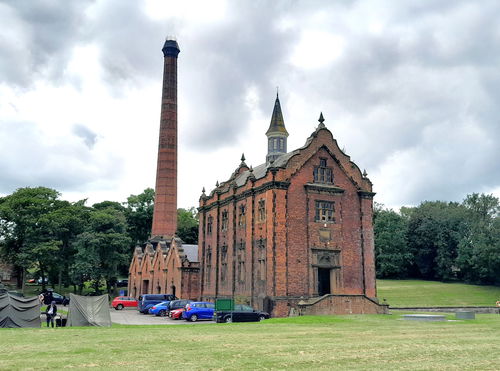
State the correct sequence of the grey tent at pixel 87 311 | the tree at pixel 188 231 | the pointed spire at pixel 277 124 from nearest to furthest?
the grey tent at pixel 87 311 → the pointed spire at pixel 277 124 → the tree at pixel 188 231

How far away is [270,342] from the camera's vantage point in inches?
701

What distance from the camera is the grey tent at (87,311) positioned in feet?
87.5

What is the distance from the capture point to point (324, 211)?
1608 inches

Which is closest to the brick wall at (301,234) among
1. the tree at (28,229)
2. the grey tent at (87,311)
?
the grey tent at (87,311)

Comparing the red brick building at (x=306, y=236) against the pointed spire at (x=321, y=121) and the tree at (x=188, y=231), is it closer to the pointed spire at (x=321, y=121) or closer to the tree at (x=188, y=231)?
the pointed spire at (x=321, y=121)

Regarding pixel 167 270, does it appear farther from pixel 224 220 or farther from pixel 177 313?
pixel 177 313

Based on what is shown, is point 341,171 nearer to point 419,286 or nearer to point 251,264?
point 251,264

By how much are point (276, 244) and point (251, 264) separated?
4087 millimetres

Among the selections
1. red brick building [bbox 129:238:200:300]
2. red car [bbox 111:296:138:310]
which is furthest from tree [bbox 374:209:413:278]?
red car [bbox 111:296:138:310]

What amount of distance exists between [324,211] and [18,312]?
23579 millimetres

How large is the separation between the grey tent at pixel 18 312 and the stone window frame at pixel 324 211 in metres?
21.7

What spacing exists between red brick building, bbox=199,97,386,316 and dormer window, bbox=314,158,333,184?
82mm

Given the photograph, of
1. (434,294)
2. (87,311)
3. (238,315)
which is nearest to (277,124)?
(434,294)

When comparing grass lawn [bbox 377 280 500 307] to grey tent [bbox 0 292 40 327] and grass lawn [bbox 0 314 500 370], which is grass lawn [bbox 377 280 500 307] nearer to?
grass lawn [bbox 0 314 500 370]
